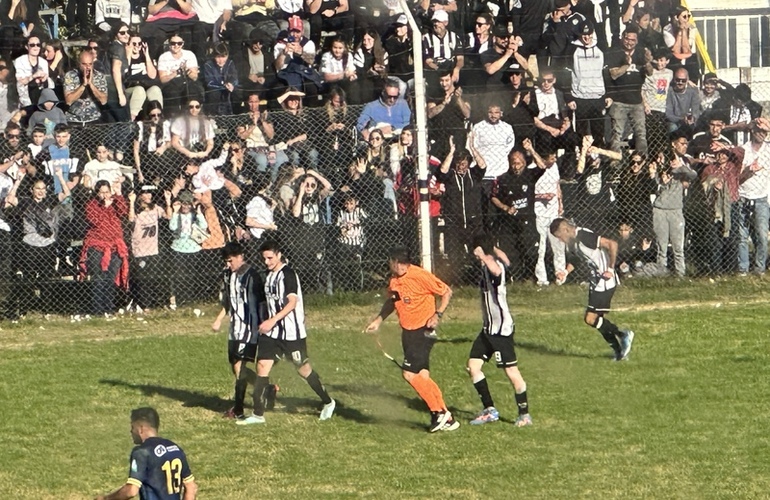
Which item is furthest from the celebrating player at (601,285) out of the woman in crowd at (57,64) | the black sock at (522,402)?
the woman in crowd at (57,64)

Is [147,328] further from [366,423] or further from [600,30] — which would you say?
[600,30]

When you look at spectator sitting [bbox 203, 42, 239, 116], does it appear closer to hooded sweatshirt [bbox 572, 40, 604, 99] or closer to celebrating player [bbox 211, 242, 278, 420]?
hooded sweatshirt [bbox 572, 40, 604, 99]

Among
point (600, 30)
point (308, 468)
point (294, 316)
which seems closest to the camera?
point (308, 468)

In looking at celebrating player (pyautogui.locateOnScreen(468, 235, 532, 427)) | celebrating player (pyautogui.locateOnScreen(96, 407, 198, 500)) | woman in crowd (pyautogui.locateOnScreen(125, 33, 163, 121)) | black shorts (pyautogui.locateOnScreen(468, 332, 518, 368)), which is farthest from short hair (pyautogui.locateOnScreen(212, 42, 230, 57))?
celebrating player (pyautogui.locateOnScreen(96, 407, 198, 500))

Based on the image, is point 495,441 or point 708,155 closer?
point 495,441

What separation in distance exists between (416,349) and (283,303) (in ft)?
4.72

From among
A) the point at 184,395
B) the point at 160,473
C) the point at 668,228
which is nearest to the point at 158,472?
the point at 160,473

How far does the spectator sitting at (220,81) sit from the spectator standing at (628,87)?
5.35 metres

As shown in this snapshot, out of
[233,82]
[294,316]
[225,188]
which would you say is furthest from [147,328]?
[294,316]

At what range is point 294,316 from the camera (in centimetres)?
1381

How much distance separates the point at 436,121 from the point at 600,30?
119 inches

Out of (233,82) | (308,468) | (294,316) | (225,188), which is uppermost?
(233,82)

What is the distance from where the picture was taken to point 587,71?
19672 millimetres

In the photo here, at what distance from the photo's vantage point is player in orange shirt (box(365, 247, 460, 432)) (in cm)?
1328
